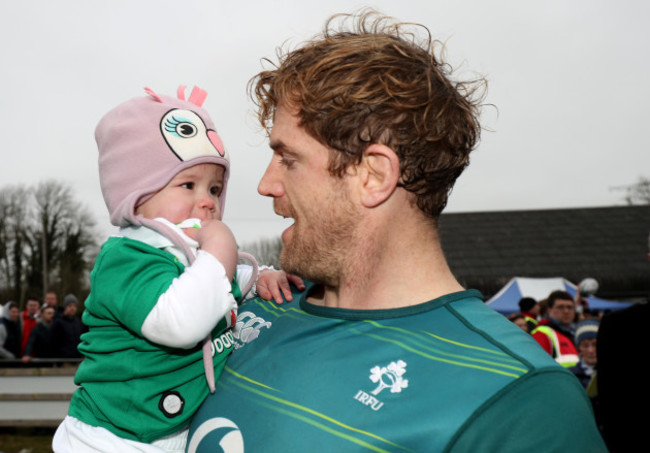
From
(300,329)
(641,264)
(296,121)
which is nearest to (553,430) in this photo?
(300,329)

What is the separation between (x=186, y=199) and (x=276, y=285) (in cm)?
49

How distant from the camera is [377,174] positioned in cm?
207

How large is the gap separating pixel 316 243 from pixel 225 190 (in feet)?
2.39

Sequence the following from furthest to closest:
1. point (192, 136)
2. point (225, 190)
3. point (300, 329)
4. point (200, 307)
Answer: point (225, 190)
point (192, 136)
point (300, 329)
point (200, 307)

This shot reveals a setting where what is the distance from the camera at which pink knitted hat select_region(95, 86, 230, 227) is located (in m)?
2.34

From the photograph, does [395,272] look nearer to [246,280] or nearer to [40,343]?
[246,280]

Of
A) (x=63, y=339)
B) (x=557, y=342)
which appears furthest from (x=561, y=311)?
(x=63, y=339)

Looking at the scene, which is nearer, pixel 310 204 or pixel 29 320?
pixel 310 204

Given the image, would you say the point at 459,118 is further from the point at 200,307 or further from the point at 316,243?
the point at 200,307

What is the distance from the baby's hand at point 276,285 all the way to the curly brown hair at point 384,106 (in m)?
0.63

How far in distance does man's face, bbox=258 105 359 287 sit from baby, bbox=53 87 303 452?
243mm

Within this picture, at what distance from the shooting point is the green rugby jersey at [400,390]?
60.5 inches

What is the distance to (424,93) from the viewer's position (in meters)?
2.05

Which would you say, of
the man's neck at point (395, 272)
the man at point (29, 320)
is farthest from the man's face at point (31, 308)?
the man's neck at point (395, 272)
